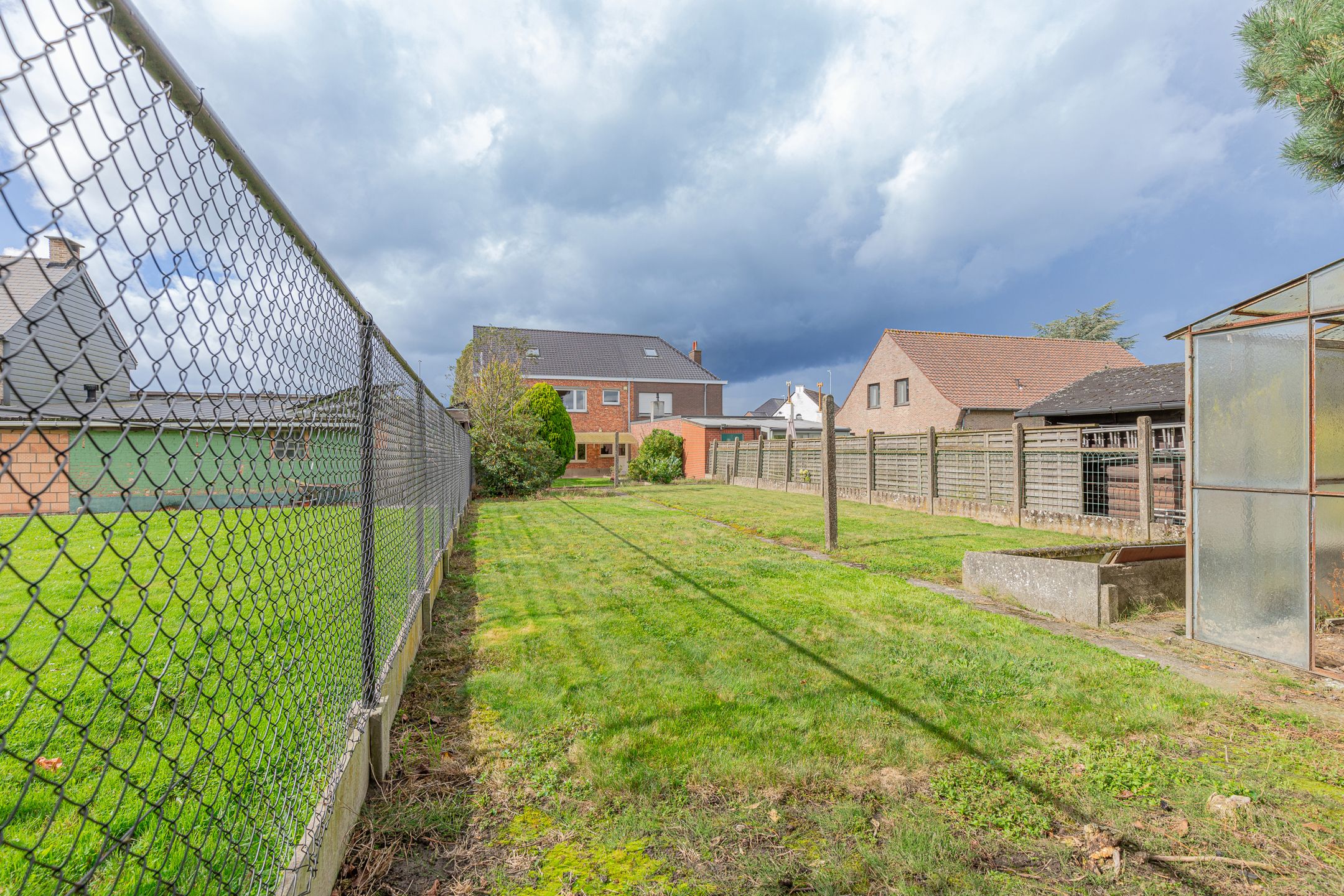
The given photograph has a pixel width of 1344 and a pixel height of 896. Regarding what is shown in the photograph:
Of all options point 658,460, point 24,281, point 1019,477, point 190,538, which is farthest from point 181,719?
point 658,460

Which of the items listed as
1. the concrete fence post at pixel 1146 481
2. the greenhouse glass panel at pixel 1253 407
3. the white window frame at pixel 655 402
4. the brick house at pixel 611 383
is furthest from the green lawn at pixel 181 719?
the white window frame at pixel 655 402

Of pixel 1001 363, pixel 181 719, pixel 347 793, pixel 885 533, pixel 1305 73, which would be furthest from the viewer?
pixel 1001 363

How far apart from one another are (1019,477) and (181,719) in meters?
13.6

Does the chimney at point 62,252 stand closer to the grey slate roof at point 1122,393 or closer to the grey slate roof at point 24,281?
the grey slate roof at point 24,281

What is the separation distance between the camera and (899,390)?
28.1 metres

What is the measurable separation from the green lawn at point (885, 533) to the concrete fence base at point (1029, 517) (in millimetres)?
278

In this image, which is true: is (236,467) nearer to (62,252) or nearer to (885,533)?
(62,252)

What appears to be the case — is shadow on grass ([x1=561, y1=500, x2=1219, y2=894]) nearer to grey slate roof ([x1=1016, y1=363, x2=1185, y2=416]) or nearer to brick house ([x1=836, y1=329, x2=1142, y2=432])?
grey slate roof ([x1=1016, y1=363, x2=1185, y2=416])

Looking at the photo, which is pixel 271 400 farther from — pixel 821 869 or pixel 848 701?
pixel 848 701

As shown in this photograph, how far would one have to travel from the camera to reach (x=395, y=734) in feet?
11.9

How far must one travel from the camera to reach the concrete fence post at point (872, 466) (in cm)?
1816

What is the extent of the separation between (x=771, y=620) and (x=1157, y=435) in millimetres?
9419

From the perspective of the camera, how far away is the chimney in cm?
110

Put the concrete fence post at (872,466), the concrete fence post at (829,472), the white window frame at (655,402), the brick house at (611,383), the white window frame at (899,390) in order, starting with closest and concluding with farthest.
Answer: the concrete fence post at (829,472) < the concrete fence post at (872,466) < the white window frame at (899,390) < the brick house at (611,383) < the white window frame at (655,402)
